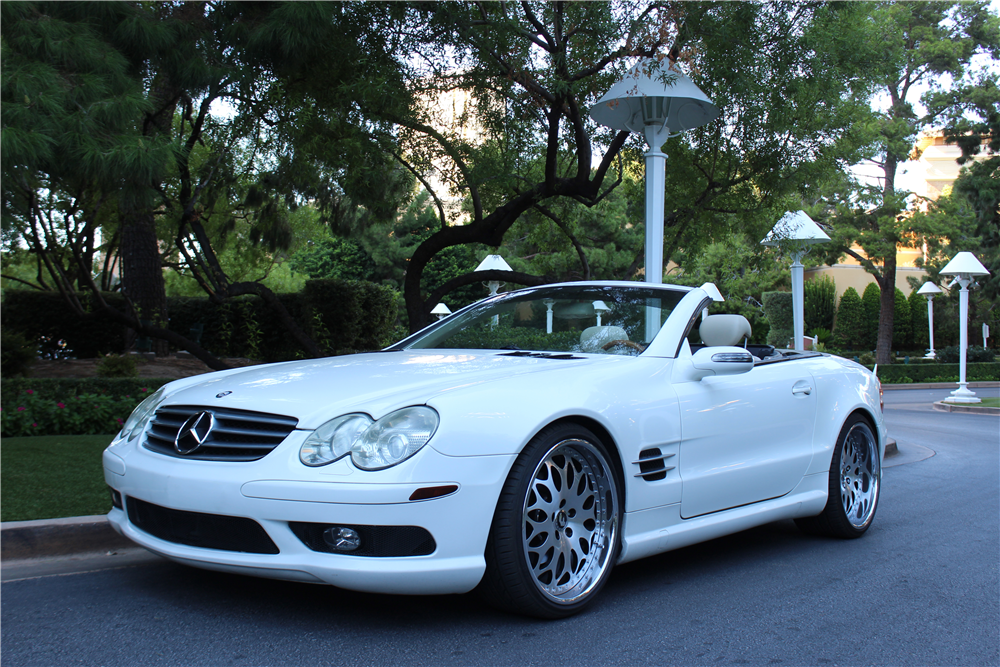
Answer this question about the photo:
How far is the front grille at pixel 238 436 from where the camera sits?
3260 mm

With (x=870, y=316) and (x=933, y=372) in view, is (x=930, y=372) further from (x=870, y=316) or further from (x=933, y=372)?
(x=870, y=316)

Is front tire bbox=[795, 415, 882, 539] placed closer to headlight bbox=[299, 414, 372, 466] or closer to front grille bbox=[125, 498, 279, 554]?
headlight bbox=[299, 414, 372, 466]

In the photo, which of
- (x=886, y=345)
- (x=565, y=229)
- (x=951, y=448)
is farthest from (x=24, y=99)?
(x=886, y=345)

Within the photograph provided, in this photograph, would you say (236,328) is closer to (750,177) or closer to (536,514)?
(750,177)

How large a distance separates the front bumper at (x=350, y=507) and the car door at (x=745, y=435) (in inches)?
48.4

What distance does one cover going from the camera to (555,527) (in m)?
3.54

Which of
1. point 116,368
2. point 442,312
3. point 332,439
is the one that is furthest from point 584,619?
point 442,312

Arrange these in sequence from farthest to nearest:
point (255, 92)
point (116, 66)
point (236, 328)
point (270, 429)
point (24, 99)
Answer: point (236, 328) < point (255, 92) < point (116, 66) < point (24, 99) < point (270, 429)

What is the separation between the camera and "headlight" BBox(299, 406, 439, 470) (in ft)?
10.3

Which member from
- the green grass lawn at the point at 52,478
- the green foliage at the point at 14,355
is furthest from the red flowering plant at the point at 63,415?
the green foliage at the point at 14,355

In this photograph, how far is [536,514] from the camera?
347 cm

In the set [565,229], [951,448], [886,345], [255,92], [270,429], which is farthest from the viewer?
[886,345]

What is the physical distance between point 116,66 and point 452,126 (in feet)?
17.1

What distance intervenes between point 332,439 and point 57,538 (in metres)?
2.17
